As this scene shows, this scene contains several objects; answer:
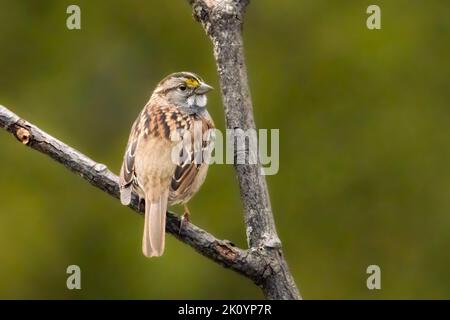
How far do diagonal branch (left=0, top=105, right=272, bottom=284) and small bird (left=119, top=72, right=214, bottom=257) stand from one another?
0.57 feet

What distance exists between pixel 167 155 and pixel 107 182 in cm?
89

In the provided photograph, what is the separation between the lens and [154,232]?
6.30 metres

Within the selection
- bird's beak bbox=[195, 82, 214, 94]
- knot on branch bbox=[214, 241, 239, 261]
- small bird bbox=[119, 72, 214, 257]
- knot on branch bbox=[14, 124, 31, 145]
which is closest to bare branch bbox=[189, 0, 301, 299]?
knot on branch bbox=[214, 241, 239, 261]

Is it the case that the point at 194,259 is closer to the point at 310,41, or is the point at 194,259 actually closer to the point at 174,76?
the point at 310,41

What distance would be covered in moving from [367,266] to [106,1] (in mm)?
4489

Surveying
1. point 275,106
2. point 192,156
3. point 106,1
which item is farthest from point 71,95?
point 192,156

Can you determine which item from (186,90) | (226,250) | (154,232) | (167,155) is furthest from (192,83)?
(226,250)

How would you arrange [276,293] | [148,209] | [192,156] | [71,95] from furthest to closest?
[71,95], [192,156], [148,209], [276,293]

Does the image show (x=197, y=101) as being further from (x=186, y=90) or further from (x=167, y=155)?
(x=167, y=155)

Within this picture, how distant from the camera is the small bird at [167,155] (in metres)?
6.38

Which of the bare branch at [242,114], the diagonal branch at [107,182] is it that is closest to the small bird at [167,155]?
the diagonal branch at [107,182]

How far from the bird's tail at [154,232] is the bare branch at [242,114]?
0.58m

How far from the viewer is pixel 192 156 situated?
274 inches

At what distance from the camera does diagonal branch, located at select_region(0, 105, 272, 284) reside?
232 inches
